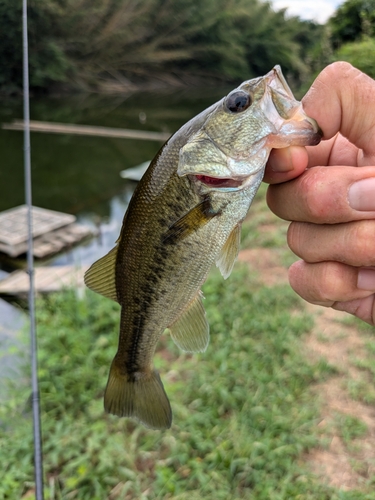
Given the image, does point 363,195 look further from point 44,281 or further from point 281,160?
point 44,281

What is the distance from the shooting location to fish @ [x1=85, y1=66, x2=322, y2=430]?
4.23 ft

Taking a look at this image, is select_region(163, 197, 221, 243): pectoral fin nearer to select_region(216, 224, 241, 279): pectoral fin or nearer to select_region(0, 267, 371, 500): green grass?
select_region(216, 224, 241, 279): pectoral fin

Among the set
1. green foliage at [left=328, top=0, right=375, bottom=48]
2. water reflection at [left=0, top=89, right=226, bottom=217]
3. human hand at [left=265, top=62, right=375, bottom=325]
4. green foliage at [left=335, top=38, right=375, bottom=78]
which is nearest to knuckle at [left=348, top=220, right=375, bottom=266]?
human hand at [left=265, top=62, right=375, bottom=325]

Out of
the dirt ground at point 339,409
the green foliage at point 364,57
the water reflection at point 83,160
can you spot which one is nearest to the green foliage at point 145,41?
the water reflection at point 83,160

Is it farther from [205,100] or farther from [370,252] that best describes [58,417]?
[205,100]

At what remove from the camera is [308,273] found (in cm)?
164

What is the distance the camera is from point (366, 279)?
1525mm

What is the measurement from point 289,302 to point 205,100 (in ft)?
107

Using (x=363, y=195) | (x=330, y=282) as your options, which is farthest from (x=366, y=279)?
(x=363, y=195)

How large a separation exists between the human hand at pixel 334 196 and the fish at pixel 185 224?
0.42 feet

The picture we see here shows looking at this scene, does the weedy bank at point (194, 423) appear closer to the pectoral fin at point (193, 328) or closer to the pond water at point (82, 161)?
the pond water at point (82, 161)

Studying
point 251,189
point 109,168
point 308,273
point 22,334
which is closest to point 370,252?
point 308,273

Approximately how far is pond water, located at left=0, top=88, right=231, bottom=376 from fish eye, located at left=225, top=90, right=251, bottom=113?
428 centimetres

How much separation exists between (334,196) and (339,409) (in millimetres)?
2447
